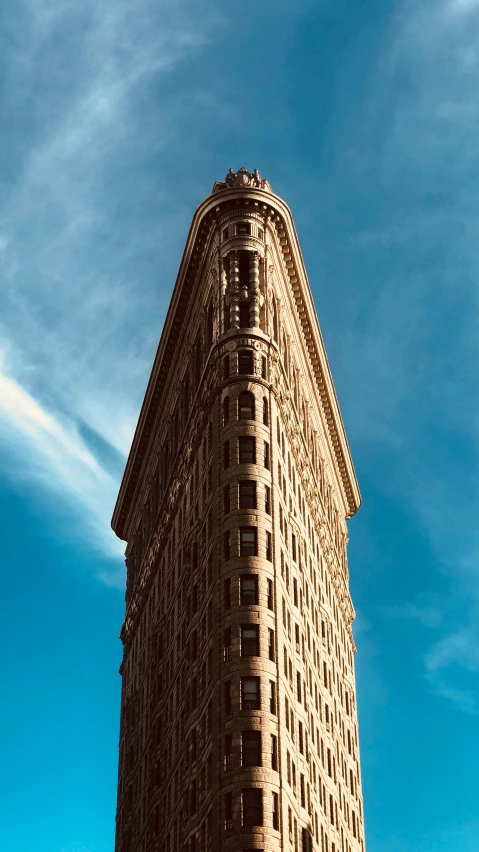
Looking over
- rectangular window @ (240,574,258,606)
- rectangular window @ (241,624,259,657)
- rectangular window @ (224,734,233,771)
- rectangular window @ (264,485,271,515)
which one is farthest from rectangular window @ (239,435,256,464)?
rectangular window @ (224,734,233,771)

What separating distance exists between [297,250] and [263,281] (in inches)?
466

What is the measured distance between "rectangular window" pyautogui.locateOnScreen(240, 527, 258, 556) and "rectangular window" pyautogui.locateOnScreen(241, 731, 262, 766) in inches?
571

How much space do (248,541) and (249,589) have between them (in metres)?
4.30

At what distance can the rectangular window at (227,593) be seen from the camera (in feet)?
290

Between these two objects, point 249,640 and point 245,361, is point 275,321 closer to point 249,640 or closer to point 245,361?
point 245,361

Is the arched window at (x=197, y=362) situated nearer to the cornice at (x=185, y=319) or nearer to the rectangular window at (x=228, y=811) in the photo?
the cornice at (x=185, y=319)

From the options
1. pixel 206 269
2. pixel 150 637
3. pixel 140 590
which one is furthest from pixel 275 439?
pixel 140 590

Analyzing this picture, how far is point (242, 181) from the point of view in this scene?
112312mm

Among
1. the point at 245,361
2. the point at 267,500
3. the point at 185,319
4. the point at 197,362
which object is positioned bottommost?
Answer: the point at 267,500

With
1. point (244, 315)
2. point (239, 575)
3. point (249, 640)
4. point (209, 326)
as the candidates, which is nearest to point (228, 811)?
point (249, 640)

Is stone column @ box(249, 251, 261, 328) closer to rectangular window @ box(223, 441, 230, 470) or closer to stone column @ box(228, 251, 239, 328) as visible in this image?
stone column @ box(228, 251, 239, 328)

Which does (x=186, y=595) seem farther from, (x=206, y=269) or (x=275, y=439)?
(x=206, y=269)

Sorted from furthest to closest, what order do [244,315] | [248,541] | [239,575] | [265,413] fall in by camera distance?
[244,315] < [265,413] < [248,541] < [239,575]

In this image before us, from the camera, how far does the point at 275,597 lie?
8888cm
